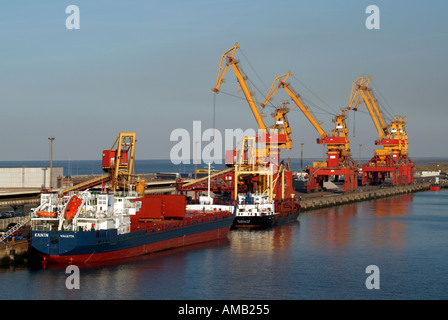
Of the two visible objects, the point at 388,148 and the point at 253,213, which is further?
the point at 388,148

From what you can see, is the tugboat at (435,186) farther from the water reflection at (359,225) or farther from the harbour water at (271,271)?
the harbour water at (271,271)

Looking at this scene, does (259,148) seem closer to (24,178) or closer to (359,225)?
(359,225)

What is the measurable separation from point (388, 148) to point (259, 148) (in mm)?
78110

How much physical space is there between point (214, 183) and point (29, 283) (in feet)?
165

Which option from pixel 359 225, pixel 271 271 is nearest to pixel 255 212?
pixel 359 225

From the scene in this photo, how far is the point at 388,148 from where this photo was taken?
520 feet

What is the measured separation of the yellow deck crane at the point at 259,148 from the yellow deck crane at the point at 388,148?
5553 centimetres

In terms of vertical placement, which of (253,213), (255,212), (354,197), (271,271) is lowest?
(271,271)

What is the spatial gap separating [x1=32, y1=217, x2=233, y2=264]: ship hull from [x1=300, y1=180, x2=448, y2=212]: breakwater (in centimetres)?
5094

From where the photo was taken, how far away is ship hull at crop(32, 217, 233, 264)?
48719 mm

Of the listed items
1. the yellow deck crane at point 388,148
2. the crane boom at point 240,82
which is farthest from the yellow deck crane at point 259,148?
the yellow deck crane at point 388,148

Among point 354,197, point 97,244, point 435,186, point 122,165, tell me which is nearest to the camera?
point 97,244

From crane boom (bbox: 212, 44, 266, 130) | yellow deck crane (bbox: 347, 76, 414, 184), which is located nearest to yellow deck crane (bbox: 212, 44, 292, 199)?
crane boom (bbox: 212, 44, 266, 130)

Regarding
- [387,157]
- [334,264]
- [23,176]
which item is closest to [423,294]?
[334,264]
